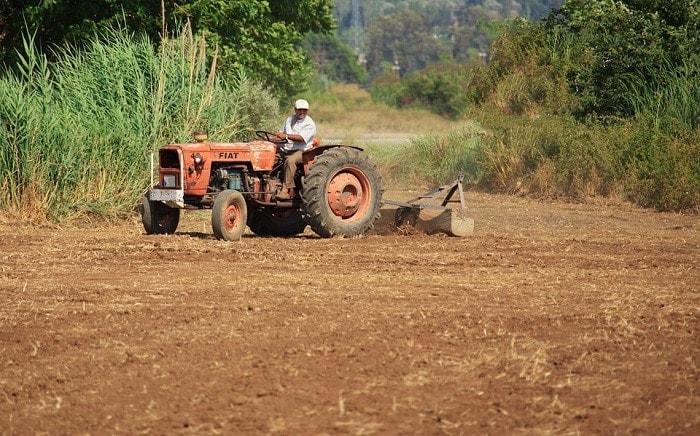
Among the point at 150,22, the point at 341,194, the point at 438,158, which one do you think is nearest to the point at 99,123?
the point at 341,194

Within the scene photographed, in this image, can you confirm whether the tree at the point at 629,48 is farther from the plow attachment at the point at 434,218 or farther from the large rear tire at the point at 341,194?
the large rear tire at the point at 341,194

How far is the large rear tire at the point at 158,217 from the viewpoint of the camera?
14.2 m

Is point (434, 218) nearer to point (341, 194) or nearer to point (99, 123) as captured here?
point (341, 194)

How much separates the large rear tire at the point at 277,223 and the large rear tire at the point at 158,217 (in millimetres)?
1023

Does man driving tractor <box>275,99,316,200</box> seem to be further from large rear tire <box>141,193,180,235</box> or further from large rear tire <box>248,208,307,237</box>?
large rear tire <box>141,193,180,235</box>

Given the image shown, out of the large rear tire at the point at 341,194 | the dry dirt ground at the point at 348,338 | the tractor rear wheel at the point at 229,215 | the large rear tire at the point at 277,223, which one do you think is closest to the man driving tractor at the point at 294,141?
the large rear tire at the point at 341,194

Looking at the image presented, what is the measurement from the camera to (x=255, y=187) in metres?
14.1

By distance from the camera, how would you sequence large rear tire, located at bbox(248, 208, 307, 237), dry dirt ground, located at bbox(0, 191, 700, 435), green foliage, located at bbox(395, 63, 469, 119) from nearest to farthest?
1. dry dirt ground, located at bbox(0, 191, 700, 435)
2. large rear tire, located at bbox(248, 208, 307, 237)
3. green foliage, located at bbox(395, 63, 469, 119)

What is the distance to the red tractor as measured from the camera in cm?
1373

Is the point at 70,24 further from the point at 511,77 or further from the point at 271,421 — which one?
the point at 271,421

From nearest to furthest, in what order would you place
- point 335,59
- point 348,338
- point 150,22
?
point 348,338 < point 150,22 < point 335,59

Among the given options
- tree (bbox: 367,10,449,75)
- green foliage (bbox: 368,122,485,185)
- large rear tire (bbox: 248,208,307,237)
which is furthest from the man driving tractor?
tree (bbox: 367,10,449,75)

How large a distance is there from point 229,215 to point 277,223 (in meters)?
1.45

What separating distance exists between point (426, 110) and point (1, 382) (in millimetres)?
53110
